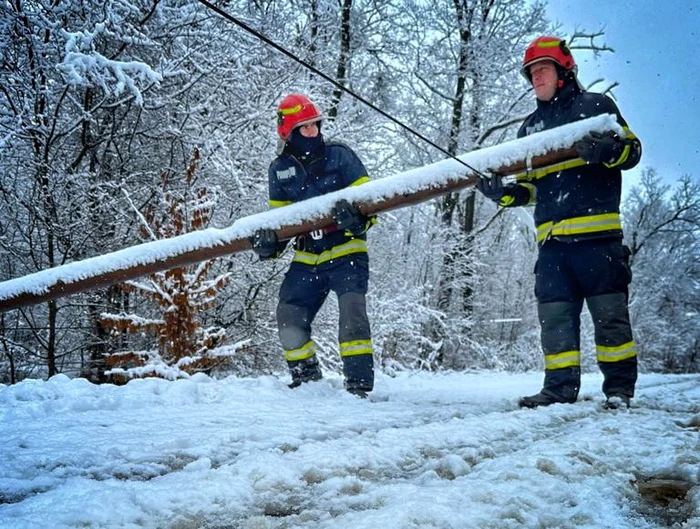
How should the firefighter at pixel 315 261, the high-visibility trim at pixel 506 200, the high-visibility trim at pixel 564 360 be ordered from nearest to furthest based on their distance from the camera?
the high-visibility trim at pixel 564 360 → the high-visibility trim at pixel 506 200 → the firefighter at pixel 315 261

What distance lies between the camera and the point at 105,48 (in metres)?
5.39

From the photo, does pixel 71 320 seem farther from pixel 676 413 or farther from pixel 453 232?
pixel 453 232

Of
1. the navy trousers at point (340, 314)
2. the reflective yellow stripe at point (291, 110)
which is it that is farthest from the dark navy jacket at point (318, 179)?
the reflective yellow stripe at point (291, 110)

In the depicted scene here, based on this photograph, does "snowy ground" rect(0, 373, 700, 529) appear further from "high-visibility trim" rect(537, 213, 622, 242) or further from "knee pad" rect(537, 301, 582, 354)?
"high-visibility trim" rect(537, 213, 622, 242)

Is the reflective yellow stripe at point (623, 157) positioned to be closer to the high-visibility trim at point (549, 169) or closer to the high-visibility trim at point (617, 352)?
the high-visibility trim at point (549, 169)

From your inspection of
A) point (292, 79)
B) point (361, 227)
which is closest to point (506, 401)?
point (361, 227)

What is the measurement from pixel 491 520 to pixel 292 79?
6.67 meters

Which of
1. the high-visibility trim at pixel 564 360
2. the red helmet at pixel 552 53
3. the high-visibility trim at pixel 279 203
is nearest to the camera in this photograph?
the high-visibility trim at pixel 564 360

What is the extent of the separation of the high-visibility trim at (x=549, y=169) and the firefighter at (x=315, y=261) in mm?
1112

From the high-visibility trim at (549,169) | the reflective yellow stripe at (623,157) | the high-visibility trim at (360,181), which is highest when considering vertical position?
the high-visibility trim at (360,181)

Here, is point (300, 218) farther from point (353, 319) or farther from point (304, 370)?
point (304, 370)

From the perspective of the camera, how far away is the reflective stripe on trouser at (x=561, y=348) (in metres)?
2.94

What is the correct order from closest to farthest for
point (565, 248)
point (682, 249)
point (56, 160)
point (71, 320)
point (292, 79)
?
point (565, 248) → point (56, 160) → point (71, 320) → point (292, 79) → point (682, 249)

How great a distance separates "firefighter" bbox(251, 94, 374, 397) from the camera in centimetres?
343
